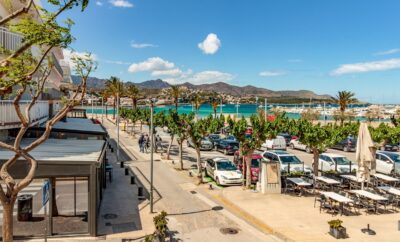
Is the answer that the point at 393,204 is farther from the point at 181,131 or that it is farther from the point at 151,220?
the point at 181,131

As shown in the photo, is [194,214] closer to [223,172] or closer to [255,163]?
[223,172]

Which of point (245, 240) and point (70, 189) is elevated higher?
point (70, 189)

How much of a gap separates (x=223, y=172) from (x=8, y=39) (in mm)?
14923

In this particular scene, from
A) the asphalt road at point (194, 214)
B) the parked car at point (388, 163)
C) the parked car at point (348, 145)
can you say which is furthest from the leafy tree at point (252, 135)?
the parked car at point (348, 145)

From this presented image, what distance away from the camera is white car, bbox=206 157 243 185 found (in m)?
22.8

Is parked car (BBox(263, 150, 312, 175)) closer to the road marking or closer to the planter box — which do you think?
the road marking

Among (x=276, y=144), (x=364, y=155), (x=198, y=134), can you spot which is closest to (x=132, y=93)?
(x=276, y=144)

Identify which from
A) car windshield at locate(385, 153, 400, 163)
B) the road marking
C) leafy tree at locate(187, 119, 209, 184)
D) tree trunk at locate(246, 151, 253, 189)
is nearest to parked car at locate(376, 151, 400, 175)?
car windshield at locate(385, 153, 400, 163)

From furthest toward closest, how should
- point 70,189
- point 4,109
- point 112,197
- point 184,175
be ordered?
1. point 184,175
2. point 112,197
3. point 70,189
4. point 4,109

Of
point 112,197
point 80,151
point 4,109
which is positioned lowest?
point 112,197

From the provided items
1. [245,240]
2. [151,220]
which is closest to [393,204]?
[245,240]

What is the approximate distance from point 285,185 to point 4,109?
16.0 meters

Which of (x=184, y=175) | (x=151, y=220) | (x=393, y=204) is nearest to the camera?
(x=151, y=220)

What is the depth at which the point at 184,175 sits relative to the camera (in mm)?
26250
